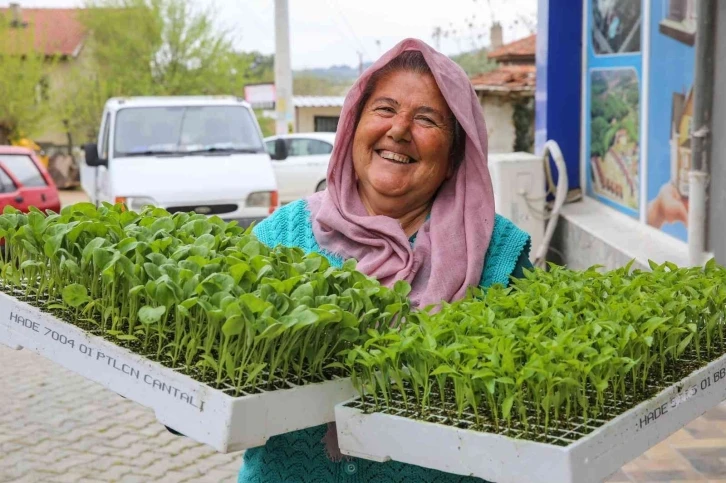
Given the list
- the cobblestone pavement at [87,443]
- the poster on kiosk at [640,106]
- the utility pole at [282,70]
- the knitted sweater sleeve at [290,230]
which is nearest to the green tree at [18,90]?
the utility pole at [282,70]

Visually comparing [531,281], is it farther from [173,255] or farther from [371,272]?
[173,255]

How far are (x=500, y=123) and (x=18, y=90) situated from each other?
29294 millimetres

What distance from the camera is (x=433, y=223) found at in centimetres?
285

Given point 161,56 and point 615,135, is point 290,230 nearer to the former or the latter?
point 615,135

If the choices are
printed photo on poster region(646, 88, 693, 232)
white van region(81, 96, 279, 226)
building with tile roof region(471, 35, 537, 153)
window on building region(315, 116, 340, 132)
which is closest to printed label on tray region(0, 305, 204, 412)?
printed photo on poster region(646, 88, 693, 232)

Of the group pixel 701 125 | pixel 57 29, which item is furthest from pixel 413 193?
pixel 57 29

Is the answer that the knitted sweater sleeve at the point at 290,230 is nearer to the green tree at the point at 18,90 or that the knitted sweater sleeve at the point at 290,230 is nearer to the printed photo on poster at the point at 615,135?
the printed photo on poster at the point at 615,135

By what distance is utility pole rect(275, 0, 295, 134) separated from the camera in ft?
78.6

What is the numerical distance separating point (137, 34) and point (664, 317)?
4273 centimetres

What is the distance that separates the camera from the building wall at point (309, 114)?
4106 cm

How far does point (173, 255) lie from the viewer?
7.52 ft

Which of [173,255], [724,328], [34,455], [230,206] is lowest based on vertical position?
[34,455]

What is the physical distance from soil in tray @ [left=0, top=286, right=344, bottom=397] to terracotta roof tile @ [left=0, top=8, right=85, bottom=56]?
44.9m

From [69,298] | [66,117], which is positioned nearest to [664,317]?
[69,298]
